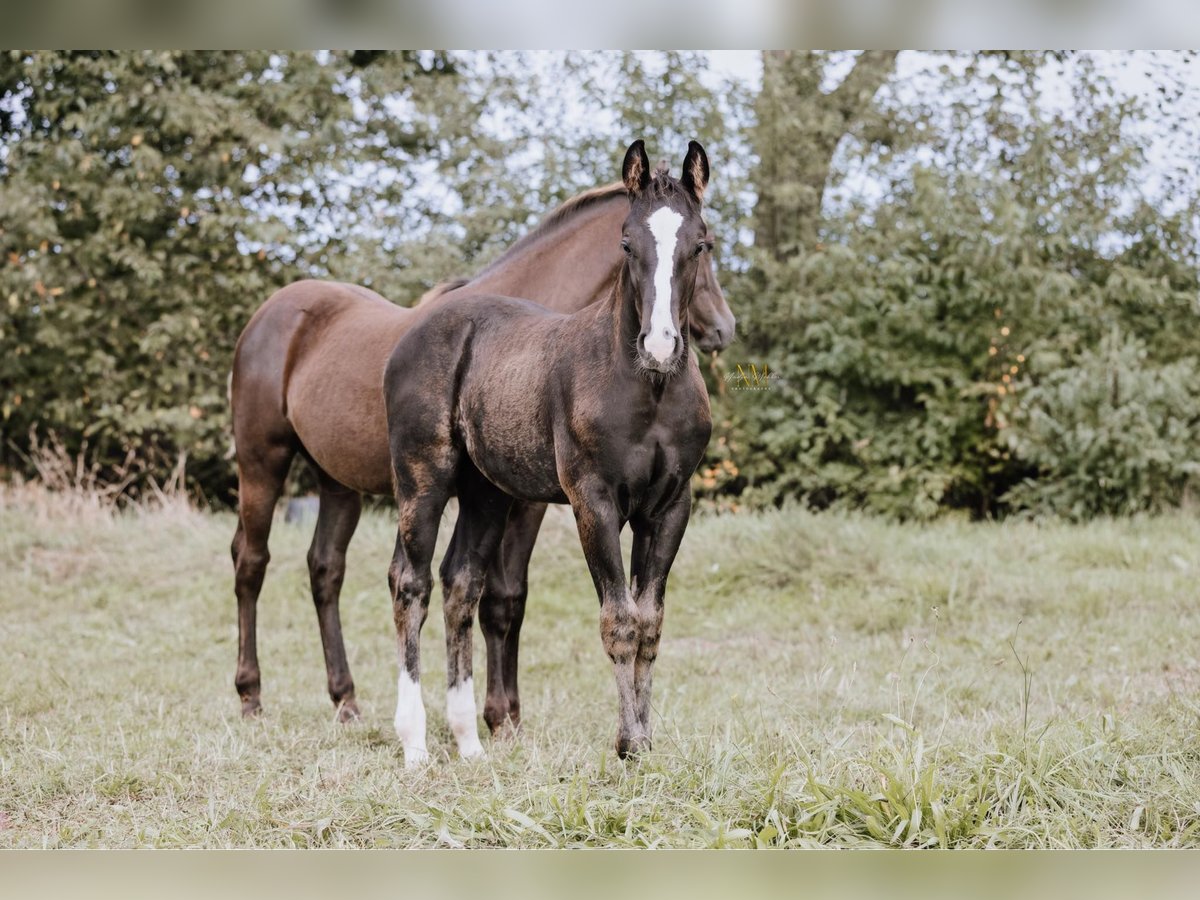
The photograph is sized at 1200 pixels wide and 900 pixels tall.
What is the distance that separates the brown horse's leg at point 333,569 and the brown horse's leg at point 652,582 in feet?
6.99

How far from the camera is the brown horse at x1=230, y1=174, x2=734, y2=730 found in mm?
4977

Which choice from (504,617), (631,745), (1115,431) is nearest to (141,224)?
(504,617)

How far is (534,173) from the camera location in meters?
12.3

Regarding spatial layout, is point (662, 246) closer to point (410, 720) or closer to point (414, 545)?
point (414, 545)

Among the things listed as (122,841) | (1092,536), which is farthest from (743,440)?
(122,841)

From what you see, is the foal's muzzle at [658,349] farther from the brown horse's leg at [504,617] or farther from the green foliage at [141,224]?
the green foliage at [141,224]

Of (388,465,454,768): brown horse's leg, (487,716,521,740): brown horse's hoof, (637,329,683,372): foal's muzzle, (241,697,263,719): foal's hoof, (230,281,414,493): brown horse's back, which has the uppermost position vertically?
(637,329,683,372): foal's muzzle

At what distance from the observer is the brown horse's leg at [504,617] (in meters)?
4.83

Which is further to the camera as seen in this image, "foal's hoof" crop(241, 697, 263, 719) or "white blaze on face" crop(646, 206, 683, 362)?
"foal's hoof" crop(241, 697, 263, 719)

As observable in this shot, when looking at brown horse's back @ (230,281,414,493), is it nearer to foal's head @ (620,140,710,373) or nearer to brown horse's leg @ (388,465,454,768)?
brown horse's leg @ (388,465,454,768)

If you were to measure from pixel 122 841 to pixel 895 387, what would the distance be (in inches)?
384

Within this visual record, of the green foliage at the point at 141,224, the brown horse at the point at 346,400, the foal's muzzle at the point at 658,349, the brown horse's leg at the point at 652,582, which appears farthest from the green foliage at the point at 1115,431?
the green foliage at the point at 141,224

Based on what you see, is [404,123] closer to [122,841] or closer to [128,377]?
[128,377]

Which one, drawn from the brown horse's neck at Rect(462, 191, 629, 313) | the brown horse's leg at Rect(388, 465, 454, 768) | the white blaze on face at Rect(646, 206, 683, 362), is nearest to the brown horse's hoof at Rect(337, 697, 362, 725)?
the brown horse's leg at Rect(388, 465, 454, 768)
